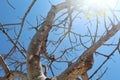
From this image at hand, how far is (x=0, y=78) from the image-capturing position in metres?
3.31

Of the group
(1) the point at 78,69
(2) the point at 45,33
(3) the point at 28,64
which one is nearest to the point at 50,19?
(2) the point at 45,33

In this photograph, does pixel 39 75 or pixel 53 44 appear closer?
pixel 39 75

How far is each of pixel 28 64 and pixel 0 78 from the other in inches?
24.9

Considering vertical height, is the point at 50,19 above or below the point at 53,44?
above

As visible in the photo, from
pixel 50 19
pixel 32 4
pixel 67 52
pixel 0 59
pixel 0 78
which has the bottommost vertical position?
pixel 67 52

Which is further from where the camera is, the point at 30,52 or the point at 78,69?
the point at 30,52

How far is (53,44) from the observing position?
163 inches

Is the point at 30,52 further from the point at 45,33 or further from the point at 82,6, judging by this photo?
the point at 82,6

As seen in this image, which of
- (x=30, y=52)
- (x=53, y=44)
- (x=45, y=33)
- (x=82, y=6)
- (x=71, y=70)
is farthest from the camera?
(x=53, y=44)

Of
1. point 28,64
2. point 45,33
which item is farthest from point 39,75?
point 45,33

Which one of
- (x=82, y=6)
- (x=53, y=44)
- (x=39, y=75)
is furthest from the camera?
(x=53, y=44)

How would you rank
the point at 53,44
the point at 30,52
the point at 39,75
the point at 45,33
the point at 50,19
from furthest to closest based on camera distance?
the point at 53,44 → the point at 50,19 → the point at 45,33 → the point at 30,52 → the point at 39,75

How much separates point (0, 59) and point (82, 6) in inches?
49.9

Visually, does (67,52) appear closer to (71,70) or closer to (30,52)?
→ (30,52)
